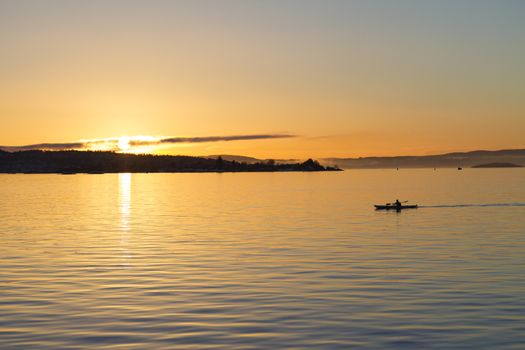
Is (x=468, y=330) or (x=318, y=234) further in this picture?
(x=318, y=234)

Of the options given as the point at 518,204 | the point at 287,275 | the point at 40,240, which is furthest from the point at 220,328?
the point at 518,204

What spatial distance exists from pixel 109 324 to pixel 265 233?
3684cm

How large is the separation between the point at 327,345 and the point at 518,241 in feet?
123

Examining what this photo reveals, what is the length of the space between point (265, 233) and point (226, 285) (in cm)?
2808

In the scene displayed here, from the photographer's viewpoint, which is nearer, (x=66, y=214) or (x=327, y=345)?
(x=327, y=345)

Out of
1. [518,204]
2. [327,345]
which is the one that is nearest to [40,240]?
[327,345]

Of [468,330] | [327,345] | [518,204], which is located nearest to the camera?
[327,345]

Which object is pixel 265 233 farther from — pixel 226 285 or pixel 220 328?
pixel 220 328

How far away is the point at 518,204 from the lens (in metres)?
108

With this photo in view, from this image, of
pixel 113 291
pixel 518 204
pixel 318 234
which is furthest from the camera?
pixel 518 204

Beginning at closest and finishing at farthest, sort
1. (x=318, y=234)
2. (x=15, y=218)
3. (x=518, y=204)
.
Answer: (x=318, y=234) → (x=15, y=218) → (x=518, y=204)

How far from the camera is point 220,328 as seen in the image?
24484 mm

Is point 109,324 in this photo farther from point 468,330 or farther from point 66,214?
point 66,214

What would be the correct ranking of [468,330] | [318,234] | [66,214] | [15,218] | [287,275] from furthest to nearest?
1. [66,214]
2. [15,218]
3. [318,234]
4. [287,275]
5. [468,330]
